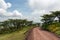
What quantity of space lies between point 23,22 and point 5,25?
35.7ft

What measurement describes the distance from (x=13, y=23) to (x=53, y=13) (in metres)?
20.2

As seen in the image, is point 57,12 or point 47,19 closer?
point 57,12

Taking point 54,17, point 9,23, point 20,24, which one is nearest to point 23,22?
point 20,24

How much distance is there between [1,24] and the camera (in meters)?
62.8

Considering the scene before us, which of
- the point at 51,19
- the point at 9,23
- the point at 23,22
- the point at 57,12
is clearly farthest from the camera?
the point at 23,22

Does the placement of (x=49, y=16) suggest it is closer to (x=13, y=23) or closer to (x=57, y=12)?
(x=57, y=12)

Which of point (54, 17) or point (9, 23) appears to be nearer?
point (54, 17)

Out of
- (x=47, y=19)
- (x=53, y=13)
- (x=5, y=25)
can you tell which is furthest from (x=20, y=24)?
(x=53, y=13)

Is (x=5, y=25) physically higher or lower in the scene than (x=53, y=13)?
lower

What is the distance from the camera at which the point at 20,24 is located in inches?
2704

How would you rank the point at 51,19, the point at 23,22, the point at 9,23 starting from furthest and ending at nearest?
the point at 23,22 < the point at 9,23 < the point at 51,19

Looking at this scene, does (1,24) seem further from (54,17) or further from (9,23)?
(54,17)

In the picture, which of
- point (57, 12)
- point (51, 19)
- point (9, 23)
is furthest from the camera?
point (9, 23)

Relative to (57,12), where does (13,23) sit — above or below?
below
